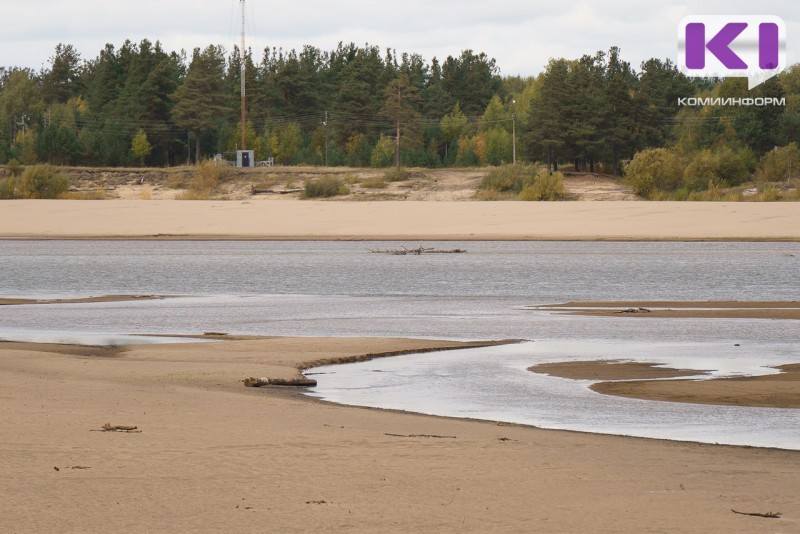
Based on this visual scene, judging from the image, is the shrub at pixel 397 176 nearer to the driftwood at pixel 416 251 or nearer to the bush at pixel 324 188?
the bush at pixel 324 188

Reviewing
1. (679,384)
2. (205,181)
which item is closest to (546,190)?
(205,181)

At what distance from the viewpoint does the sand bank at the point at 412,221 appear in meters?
54.3

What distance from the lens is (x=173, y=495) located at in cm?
763

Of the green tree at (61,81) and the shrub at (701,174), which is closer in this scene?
the shrub at (701,174)

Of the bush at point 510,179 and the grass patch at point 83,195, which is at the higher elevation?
the bush at point 510,179

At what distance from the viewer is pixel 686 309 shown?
2427 cm

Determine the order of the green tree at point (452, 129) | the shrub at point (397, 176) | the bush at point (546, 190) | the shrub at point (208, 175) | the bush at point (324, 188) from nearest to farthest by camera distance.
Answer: the bush at point (546, 190)
the bush at point (324, 188)
the shrub at point (397, 176)
the shrub at point (208, 175)
the green tree at point (452, 129)

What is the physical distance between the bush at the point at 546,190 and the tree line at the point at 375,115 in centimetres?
894

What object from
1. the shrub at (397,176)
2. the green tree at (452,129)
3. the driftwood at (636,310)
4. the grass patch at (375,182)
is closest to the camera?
the driftwood at (636,310)

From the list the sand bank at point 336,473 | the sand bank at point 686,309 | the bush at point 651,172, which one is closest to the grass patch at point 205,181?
the bush at point 651,172

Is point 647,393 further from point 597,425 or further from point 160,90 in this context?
point 160,90

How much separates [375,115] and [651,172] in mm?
41986

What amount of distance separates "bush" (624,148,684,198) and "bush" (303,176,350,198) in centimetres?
1900

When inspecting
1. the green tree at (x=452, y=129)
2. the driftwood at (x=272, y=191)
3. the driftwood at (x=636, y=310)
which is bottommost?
the driftwood at (x=636, y=310)
